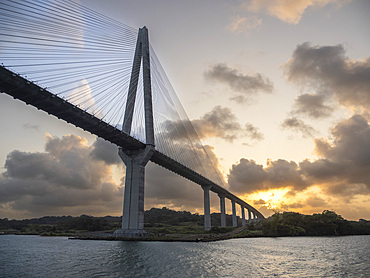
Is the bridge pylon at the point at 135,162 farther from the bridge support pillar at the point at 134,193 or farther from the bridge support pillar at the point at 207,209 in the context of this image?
the bridge support pillar at the point at 207,209

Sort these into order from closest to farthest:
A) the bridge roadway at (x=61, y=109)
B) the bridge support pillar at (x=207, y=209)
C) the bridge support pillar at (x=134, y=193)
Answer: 1. the bridge roadway at (x=61, y=109)
2. the bridge support pillar at (x=134, y=193)
3. the bridge support pillar at (x=207, y=209)

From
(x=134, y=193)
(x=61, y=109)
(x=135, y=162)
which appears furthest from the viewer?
(x=135, y=162)

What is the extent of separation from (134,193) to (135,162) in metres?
6.24

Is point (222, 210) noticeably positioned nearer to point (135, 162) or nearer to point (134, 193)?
point (134, 193)

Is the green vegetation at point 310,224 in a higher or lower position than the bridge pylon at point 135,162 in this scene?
lower

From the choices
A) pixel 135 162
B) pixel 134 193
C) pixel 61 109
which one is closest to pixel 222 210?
pixel 134 193

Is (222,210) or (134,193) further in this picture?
(222,210)

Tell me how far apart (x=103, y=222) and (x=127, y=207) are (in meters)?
71.4

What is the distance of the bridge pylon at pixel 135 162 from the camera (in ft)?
170

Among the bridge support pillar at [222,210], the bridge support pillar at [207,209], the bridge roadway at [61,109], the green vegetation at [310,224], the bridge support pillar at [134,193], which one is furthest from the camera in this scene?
the bridge support pillar at [222,210]

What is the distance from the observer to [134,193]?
173 ft

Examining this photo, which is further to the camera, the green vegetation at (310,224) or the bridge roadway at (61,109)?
the green vegetation at (310,224)

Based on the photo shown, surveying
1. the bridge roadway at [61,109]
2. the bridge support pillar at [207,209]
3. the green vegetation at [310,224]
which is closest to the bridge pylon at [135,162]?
the bridge roadway at [61,109]

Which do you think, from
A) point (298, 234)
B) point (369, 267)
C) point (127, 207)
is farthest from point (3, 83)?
point (298, 234)
